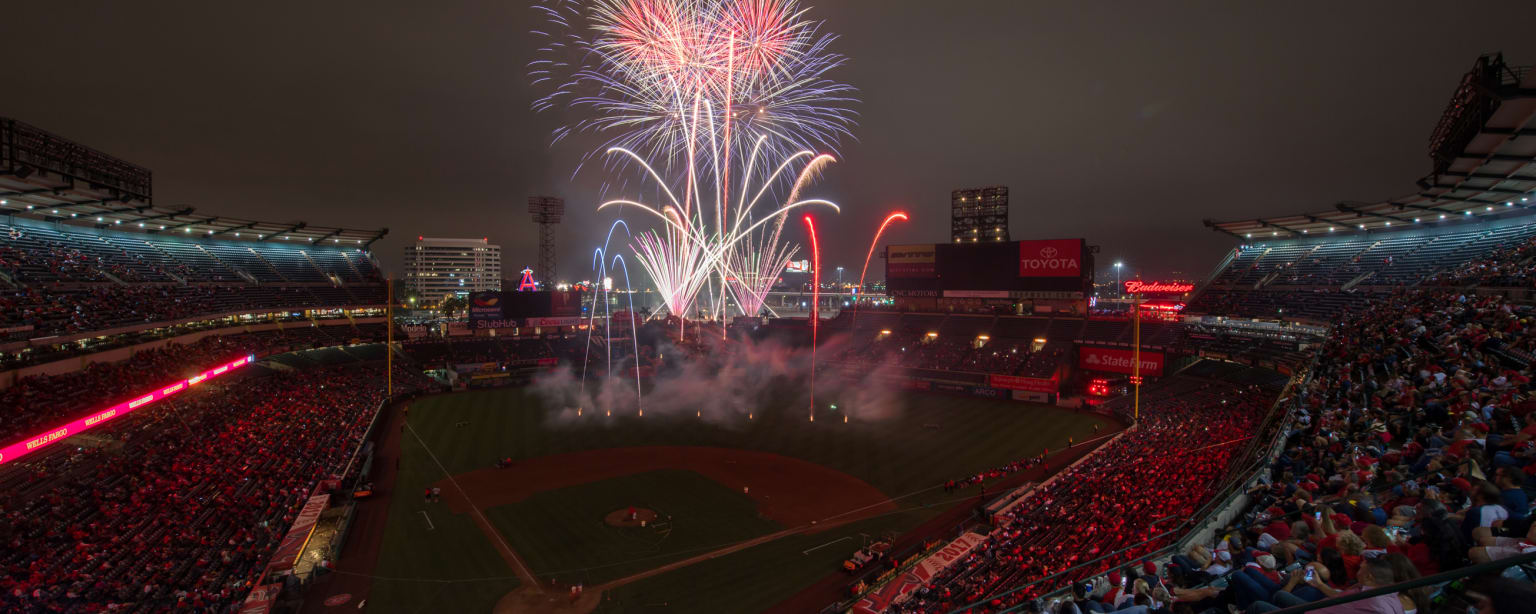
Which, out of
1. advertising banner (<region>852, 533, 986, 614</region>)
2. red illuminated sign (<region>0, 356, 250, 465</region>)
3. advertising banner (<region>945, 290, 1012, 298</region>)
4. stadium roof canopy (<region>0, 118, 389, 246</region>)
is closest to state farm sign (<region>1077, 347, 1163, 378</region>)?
advertising banner (<region>945, 290, 1012, 298</region>)

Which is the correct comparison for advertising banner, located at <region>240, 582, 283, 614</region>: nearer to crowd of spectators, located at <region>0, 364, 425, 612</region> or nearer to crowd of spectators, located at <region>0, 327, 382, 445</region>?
crowd of spectators, located at <region>0, 364, 425, 612</region>

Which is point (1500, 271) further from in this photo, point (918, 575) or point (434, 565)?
point (434, 565)

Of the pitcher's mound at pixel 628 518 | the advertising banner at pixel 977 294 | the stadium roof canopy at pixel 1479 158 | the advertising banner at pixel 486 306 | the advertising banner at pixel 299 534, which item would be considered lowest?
the pitcher's mound at pixel 628 518

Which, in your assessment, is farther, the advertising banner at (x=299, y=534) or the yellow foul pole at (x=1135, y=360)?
the yellow foul pole at (x=1135, y=360)

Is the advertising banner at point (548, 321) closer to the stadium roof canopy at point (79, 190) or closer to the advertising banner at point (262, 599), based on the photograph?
the stadium roof canopy at point (79, 190)

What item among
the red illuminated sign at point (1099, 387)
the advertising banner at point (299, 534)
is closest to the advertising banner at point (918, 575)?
the advertising banner at point (299, 534)

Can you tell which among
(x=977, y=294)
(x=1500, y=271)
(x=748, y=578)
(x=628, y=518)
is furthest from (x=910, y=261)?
(x=748, y=578)
